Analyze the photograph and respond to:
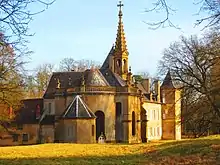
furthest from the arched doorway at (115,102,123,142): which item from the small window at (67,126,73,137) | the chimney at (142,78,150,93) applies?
the chimney at (142,78,150,93)

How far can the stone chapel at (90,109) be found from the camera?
5309cm

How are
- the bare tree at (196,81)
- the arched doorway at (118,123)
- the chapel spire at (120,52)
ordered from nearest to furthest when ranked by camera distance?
the bare tree at (196,81)
the arched doorway at (118,123)
the chapel spire at (120,52)

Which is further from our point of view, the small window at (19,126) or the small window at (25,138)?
the small window at (19,126)

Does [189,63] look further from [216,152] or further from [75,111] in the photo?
[216,152]

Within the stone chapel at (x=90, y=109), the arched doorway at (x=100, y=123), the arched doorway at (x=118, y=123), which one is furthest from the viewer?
the arched doorway at (x=118, y=123)

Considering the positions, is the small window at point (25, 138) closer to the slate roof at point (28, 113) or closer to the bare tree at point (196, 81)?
the slate roof at point (28, 113)

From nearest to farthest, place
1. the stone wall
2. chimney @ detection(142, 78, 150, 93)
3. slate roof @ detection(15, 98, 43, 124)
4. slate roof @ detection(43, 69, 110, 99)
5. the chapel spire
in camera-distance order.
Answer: slate roof @ detection(43, 69, 110, 99), slate roof @ detection(15, 98, 43, 124), the chapel spire, the stone wall, chimney @ detection(142, 78, 150, 93)

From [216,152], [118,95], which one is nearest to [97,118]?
[118,95]

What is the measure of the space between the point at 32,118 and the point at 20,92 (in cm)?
2485

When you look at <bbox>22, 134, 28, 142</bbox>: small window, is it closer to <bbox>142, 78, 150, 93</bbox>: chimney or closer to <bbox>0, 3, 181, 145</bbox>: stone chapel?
<bbox>0, 3, 181, 145</bbox>: stone chapel

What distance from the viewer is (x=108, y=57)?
70875 mm

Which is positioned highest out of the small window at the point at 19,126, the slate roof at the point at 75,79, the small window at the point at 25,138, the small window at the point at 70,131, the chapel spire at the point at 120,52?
the chapel spire at the point at 120,52

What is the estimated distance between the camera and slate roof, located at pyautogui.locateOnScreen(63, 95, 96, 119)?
173 feet

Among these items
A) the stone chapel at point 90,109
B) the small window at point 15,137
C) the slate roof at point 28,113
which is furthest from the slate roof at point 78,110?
the small window at point 15,137
